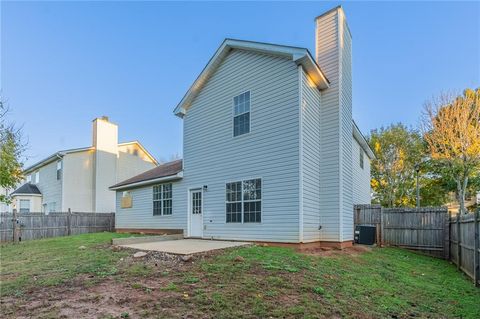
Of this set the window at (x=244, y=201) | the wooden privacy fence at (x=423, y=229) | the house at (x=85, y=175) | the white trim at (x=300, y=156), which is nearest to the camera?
the white trim at (x=300, y=156)

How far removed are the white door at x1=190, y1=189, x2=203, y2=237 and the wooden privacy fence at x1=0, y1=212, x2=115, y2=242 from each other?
9.98 m

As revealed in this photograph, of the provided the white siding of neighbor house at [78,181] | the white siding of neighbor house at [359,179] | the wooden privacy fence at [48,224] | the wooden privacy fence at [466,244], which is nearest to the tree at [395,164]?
the white siding of neighbor house at [359,179]

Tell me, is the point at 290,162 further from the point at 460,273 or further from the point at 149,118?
the point at 149,118

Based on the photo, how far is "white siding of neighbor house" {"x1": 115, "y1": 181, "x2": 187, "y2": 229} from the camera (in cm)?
1495

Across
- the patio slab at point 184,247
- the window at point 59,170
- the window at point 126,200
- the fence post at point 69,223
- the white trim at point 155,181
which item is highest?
the window at point 59,170

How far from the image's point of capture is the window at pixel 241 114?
12219mm

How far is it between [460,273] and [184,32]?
1706 centimetres

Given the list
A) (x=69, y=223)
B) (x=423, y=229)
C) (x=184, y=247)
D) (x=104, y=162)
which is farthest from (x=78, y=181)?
(x=423, y=229)

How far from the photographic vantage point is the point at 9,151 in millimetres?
11391

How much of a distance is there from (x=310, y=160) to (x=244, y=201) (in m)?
2.84

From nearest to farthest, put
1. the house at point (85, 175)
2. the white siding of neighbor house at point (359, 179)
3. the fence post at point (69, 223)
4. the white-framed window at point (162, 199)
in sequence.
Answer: the white-framed window at point (162, 199), the white siding of neighbor house at point (359, 179), the fence post at point (69, 223), the house at point (85, 175)

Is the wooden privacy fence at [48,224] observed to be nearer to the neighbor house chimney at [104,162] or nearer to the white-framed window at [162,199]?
the neighbor house chimney at [104,162]

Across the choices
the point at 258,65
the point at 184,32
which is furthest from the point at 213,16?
the point at 258,65

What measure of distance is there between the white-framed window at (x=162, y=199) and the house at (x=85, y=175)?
34.2 feet
